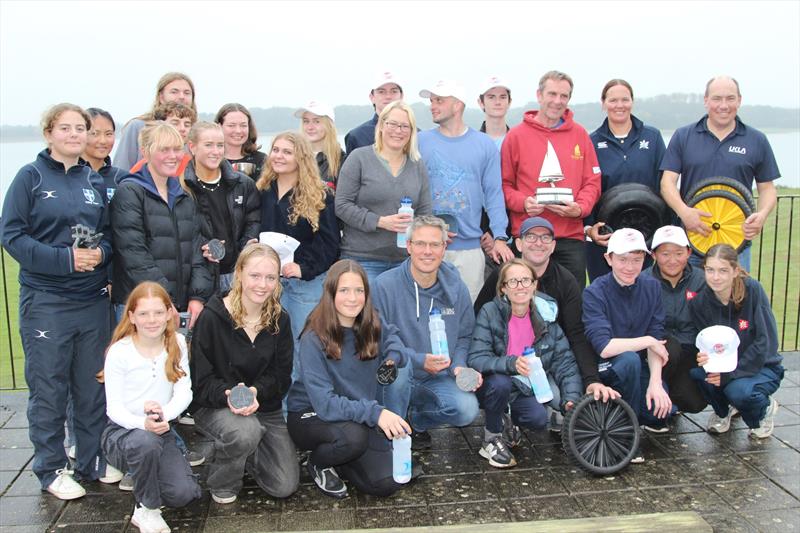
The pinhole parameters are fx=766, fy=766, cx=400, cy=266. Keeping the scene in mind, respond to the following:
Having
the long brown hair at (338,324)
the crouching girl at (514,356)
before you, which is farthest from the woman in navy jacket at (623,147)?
the long brown hair at (338,324)

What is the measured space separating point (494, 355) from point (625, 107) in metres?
2.55

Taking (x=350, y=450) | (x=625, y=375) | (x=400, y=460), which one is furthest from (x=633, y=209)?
(x=350, y=450)

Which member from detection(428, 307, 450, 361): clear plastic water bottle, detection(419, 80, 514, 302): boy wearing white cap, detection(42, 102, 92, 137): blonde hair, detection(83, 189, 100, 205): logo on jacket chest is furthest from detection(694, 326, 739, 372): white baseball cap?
detection(42, 102, 92, 137): blonde hair

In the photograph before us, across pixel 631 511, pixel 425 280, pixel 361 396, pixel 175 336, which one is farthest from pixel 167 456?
pixel 631 511

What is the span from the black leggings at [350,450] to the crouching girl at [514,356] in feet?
2.59

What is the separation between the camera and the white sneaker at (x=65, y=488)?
14.6 feet

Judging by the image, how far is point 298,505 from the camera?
14.5 feet

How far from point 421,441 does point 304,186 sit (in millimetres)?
1949

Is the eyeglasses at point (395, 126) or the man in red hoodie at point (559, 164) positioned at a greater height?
the eyeglasses at point (395, 126)

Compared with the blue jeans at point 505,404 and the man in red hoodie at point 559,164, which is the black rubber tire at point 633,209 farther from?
the blue jeans at point 505,404

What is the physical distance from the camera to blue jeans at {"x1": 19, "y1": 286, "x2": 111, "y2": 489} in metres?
4.40

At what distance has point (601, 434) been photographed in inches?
191

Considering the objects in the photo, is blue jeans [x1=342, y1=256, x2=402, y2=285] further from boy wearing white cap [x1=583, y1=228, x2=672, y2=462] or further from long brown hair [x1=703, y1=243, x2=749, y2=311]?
long brown hair [x1=703, y1=243, x2=749, y2=311]

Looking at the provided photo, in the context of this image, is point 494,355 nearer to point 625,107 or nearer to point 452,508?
point 452,508
